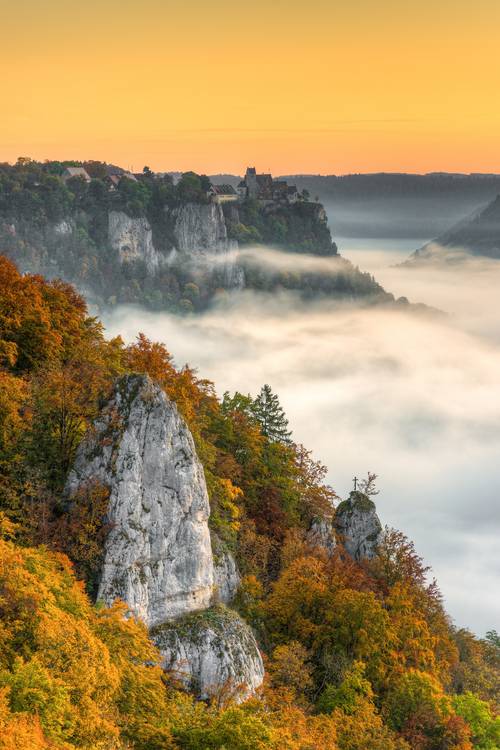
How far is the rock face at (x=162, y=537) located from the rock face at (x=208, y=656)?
0.04 metres

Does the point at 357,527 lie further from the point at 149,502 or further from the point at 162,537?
the point at 149,502

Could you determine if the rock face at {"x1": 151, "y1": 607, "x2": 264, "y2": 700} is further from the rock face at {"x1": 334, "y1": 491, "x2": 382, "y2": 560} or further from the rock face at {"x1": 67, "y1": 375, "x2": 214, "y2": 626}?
the rock face at {"x1": 334, "y1": 491, "x2": 382, "y2": 560}

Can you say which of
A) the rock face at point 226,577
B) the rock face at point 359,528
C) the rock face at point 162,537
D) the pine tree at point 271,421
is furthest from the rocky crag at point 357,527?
the rock face at point 162,537

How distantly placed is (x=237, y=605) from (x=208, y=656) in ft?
24.6

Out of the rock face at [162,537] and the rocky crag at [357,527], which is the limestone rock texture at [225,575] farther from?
the rocky crag at [357,527]

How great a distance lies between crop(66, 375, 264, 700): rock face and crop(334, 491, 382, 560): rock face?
67.3 ft

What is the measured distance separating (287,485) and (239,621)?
17927 millimetres

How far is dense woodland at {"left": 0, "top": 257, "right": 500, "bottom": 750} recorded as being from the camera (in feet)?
70.3

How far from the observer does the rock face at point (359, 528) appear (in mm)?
54969

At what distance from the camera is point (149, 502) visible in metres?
33.8

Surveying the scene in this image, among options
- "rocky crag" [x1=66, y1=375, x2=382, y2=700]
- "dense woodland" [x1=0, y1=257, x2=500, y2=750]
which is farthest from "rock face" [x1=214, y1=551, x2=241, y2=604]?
"rocky crag" [x1=66, y1=375, x2=382, y2=700]

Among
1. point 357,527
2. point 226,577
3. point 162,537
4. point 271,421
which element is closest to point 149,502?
point 162,537

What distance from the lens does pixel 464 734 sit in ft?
121

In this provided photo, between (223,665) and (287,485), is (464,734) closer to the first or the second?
(223,665)
